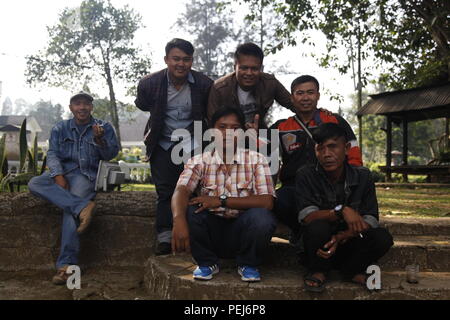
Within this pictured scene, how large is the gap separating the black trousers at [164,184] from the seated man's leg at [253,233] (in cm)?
90

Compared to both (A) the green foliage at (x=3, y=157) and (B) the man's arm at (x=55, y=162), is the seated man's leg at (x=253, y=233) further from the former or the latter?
(A) the green foliage at (x=3, y=157)

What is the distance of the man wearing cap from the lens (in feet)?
11.1

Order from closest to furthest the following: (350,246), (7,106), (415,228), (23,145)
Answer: (350,246) < (415,228) < (23,145) < (7,106)

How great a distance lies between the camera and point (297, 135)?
10.8ft

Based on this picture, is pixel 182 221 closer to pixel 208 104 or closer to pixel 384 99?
pixel 208 104

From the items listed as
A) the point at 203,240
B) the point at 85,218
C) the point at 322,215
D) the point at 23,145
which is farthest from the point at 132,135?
the point at 322,215

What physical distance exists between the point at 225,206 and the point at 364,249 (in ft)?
2.90

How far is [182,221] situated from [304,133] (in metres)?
1.20

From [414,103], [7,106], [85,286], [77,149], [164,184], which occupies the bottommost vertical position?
[85,286]

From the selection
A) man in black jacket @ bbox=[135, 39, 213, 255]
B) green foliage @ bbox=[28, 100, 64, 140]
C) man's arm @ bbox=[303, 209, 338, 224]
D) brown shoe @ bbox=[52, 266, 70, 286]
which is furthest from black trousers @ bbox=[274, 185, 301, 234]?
green foliage @ bbox=[28, 100, 64, 140]

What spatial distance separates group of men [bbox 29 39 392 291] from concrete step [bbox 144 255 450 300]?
0.26 feet

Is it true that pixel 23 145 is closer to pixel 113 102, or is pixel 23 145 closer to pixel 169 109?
pixel 169 109

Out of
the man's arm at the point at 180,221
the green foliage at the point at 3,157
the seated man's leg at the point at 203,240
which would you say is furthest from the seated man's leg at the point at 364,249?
the green foliage at the point at 3,157

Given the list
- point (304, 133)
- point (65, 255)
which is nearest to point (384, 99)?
point (304, 133)
